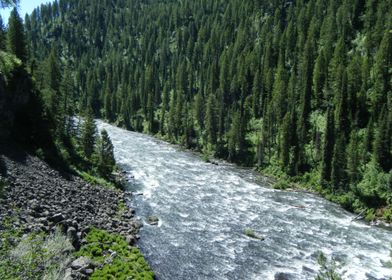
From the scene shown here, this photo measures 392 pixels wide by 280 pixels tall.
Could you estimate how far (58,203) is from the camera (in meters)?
46.9

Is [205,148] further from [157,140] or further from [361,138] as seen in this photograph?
[361,138]

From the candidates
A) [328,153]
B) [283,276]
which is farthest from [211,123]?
[283,276]

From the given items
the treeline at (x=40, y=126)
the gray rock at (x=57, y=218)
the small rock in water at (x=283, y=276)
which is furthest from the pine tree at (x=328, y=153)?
the gray rock at (x=57, y=218)

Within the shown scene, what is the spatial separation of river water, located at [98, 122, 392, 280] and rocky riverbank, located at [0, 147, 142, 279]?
3389mm

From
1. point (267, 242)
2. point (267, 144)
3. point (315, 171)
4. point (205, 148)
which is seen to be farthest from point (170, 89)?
point (267, 242)

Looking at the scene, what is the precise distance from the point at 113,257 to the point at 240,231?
17.8m

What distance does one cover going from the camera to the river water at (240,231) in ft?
130

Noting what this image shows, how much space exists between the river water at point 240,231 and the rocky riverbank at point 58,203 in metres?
3.39

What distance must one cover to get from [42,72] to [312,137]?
69808 millimetres

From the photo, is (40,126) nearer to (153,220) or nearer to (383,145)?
(153,220)

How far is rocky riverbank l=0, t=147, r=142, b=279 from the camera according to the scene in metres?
37.8

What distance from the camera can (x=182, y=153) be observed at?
4336 inches

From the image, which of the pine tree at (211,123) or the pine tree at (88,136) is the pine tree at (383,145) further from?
the pine tree at (88,136)

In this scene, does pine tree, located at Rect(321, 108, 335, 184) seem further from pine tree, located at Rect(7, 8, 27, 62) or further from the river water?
pine tree, located at Rect(7, 8, 27, 62)
